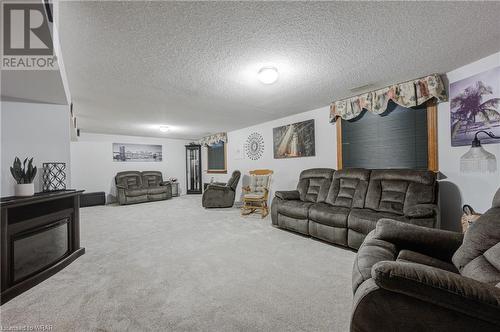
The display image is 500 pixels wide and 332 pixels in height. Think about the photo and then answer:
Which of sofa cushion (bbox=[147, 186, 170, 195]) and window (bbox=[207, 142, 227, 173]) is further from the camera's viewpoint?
window (bbox=[207, 142, 227, 173])

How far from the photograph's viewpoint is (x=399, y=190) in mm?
2826

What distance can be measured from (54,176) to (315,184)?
3.95 m

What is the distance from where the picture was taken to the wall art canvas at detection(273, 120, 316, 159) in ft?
14.6

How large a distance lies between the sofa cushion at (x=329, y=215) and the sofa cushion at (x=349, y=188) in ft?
0.78

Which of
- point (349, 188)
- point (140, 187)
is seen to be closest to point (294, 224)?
point (349, 188)

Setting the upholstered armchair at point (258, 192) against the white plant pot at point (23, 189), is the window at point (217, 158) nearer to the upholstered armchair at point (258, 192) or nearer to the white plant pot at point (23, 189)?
the upholstered armchair at point (258, 192)

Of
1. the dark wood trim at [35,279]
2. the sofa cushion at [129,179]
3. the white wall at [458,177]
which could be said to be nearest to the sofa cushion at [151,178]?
the sofa cushion at [129,179]

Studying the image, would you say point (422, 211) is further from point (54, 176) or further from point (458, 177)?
point (54, 176)

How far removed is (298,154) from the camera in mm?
4676

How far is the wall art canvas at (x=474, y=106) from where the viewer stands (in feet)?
7.43

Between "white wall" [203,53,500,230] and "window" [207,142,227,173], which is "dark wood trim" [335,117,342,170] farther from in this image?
"window" [207,142,227,173]

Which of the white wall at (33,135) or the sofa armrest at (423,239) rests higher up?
the white wall at (33,135)

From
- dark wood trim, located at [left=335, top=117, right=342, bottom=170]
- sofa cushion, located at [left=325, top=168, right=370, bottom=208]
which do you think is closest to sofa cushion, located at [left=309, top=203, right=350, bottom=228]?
sofa cushion, located at [left=325, top=168, right=370, bottom=208]

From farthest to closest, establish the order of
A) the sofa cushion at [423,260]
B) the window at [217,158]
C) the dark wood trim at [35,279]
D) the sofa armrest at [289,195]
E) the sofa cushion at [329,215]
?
the window at [217,158] < the sofa armrest at [289,195] < the sofa cushion at [329,215] < the dark wood trim at [35,279] < the sofa cushion at [423,260]
